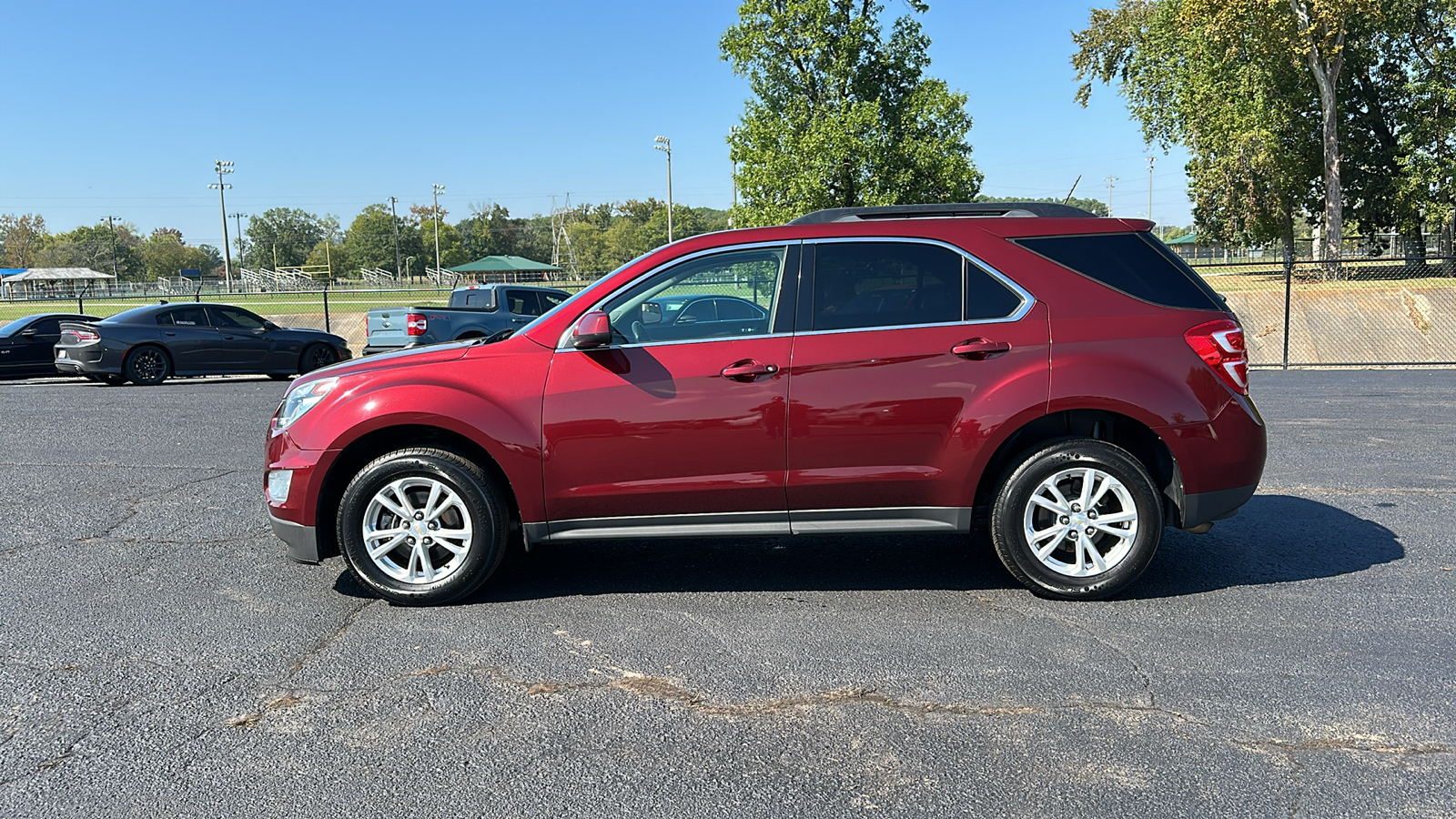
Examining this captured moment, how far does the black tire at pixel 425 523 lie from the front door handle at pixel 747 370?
4.23 feet

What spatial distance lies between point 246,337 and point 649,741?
16766 millimetres

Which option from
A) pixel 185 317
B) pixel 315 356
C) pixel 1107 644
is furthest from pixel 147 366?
pixel 1107 644

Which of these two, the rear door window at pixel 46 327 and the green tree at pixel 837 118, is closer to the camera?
the rear door window at pixel 46 327

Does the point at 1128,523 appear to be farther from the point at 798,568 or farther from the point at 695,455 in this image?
the point at 695,455

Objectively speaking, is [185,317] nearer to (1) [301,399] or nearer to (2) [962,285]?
(1) [301,399]

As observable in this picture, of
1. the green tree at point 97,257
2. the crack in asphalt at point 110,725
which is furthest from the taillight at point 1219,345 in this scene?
the green tree at point 97,257

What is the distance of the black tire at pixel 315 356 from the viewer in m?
18.4

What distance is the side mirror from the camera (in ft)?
15.5

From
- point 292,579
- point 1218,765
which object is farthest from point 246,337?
point 1218,765

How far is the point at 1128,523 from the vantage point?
484cm

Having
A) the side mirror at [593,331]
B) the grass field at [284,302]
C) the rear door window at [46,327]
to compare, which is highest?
the grass field at [284,302]

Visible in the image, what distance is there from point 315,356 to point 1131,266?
54.6 ft

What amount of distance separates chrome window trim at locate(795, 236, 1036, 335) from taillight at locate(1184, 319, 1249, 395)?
0.78 metres

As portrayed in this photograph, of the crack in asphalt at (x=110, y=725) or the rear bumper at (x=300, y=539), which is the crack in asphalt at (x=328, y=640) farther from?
the rear bumper at (x=300, y=539)
